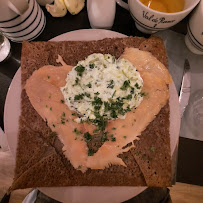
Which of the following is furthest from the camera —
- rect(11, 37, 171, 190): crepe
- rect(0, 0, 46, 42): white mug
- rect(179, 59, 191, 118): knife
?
rect(179, 59, 191, 118): knife

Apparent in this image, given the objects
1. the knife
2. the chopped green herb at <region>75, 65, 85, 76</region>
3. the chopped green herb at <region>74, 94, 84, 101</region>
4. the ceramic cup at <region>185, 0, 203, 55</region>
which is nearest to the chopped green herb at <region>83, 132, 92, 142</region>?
the chopped green herb at <region>74, 94, 84, 101</region>

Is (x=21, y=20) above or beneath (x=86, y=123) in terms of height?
above

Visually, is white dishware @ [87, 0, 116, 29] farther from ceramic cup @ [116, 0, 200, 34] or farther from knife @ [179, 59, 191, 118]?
knife @ [179, 59, 191, 118]

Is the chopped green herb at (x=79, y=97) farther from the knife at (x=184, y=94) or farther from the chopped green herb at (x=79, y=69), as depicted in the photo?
the knife at (x=184, y=94)

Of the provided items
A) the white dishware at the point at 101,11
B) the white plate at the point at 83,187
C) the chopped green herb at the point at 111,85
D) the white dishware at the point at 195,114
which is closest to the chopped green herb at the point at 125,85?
the chopped green herb at the point at 111,85

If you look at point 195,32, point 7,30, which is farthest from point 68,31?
point 195,32

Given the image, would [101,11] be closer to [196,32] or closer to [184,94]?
[196,32]

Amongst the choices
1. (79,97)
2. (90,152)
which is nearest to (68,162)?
(90,152)

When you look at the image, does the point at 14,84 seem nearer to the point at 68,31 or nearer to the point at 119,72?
the point at 68,31
